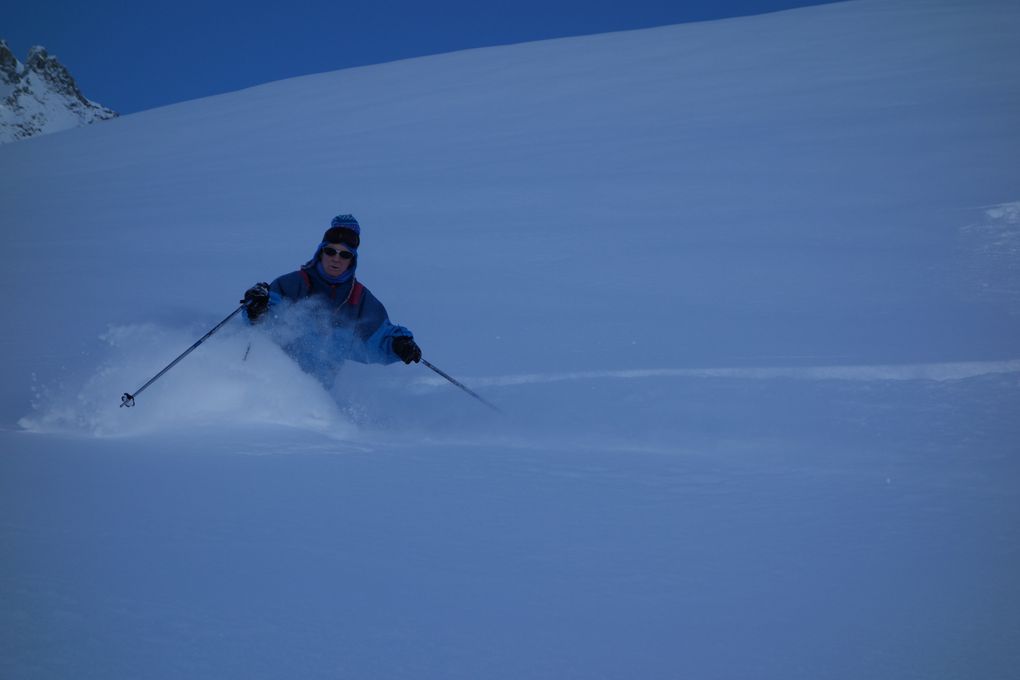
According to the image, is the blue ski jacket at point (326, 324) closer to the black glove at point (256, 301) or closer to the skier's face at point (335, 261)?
the skier's face at point (335, 261)

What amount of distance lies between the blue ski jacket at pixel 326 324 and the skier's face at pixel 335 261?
69 millimetres

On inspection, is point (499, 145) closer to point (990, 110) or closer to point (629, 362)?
point (990, 110)

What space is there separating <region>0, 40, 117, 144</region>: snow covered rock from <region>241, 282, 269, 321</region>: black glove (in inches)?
6208

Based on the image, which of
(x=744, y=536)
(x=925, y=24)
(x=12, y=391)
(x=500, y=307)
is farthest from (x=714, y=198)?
(x=925, y=24)

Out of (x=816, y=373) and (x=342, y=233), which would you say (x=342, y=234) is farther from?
(x=816, y=373)

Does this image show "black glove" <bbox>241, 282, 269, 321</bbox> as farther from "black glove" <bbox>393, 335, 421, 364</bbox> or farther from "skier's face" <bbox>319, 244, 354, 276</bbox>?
"black glove" <bbox>393, 335, 421, 364</bbox>

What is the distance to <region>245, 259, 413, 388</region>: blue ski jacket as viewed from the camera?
4.11 metres

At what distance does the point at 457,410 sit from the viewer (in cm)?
366

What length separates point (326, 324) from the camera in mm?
4223

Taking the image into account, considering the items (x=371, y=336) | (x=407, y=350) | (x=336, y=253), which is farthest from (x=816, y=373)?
(x=336, y=253)

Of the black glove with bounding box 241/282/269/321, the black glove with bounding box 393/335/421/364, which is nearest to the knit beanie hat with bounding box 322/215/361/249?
the black glove with bounding box 241/282/269/321

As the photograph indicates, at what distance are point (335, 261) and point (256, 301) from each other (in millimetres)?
565

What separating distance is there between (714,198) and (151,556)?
6.28 meters

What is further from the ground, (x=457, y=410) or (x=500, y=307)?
(x=500, y=307)
